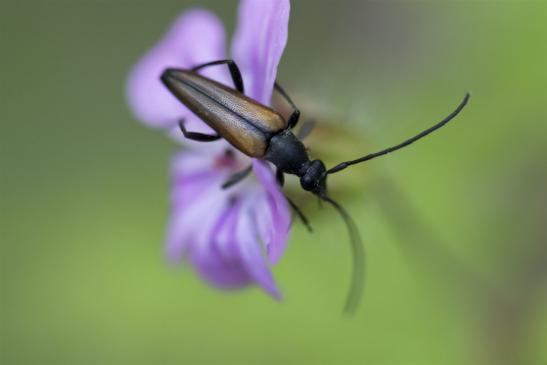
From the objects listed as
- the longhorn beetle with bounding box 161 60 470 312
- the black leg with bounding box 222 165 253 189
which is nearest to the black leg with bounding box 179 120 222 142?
the longhorn beetle with bounding box 161 60 470 312

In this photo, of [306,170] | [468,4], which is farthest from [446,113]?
[306,170]

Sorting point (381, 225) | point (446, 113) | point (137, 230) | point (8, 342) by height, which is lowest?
point (8, 342)

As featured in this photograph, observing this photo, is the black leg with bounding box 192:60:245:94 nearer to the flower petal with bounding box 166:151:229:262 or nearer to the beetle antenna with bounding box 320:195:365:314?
the flower petal with bounding box 166:151:229:262

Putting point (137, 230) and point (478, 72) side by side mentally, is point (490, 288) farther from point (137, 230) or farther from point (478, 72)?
point (137, 230)

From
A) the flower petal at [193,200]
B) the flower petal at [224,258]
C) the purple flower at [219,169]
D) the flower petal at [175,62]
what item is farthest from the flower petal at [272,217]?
the flower petal at [175,62]

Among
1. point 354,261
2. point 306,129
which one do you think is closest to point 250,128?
point 306,129

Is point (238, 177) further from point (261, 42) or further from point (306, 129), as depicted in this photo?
point (261, 42)
